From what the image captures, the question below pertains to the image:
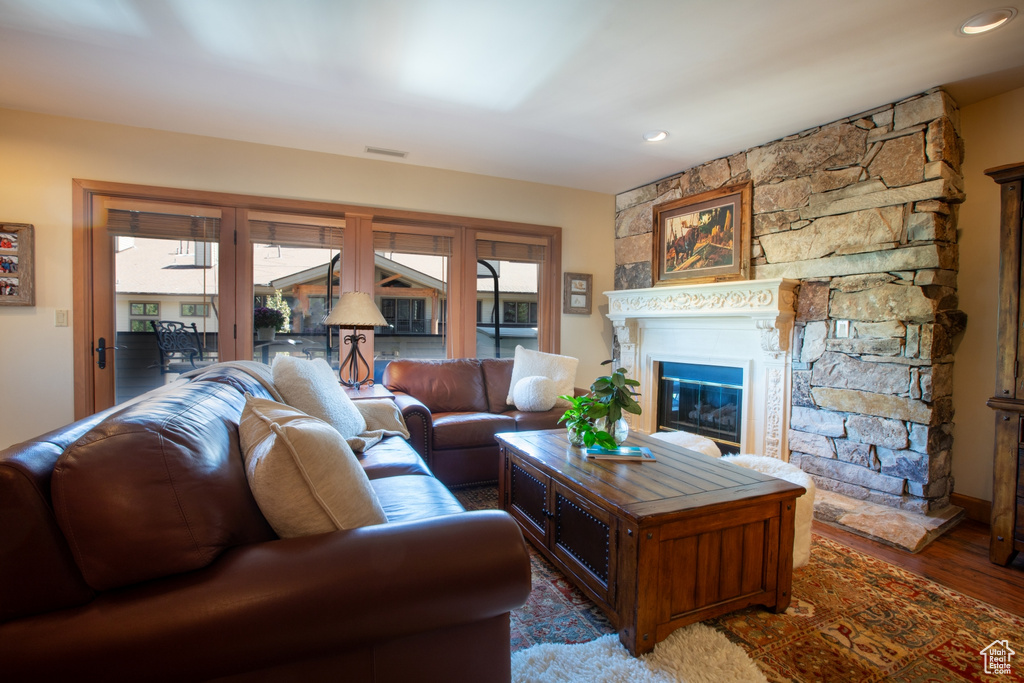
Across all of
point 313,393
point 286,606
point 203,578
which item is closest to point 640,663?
point 286,606

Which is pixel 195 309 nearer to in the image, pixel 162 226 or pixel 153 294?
pixel 153 294

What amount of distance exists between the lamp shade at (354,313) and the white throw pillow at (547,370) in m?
1.15

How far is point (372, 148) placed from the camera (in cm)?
380

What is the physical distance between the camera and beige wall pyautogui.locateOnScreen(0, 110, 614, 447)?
3.21 metres

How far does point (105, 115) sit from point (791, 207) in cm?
486

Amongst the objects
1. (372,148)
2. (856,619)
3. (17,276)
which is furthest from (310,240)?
(856,619)

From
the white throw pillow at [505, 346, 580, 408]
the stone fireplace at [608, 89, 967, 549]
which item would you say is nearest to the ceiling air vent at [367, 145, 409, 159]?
the white throw pillow at [505, 346, 580, 408]

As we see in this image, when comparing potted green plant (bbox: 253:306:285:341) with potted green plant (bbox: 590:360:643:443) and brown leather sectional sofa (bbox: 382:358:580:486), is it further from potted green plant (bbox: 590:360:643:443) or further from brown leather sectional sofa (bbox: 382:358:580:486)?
potted green plant (bbox: 590:360:643:443)

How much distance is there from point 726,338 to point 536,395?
165 centimetres

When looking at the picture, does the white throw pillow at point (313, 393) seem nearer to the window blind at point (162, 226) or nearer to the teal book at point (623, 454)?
the teal book at point (623, 454)

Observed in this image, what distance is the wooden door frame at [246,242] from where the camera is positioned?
335 centimetres

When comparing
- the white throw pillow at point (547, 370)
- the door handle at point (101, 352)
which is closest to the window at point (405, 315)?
the white throw pillow at point (547, 370)

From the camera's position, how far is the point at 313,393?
223 centimetres

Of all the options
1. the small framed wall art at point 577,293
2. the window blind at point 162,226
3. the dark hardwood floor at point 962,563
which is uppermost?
the window blind at point 162,226
